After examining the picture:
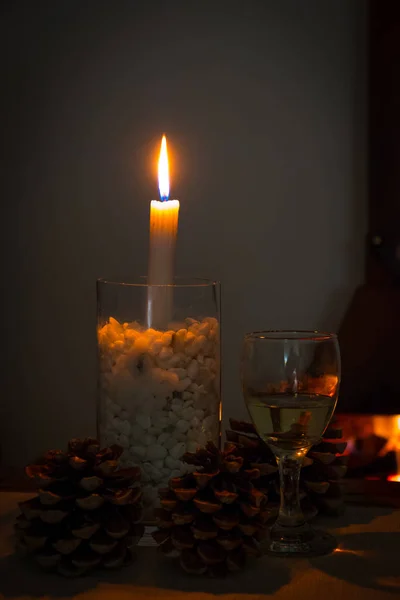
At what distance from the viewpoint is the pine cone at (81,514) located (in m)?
0.48

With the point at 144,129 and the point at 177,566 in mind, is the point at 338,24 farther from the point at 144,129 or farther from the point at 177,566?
the point at 177,566

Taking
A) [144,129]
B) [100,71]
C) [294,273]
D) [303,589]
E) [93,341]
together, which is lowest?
[303,589]

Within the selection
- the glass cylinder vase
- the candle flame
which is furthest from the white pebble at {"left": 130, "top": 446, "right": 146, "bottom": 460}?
the candle flame

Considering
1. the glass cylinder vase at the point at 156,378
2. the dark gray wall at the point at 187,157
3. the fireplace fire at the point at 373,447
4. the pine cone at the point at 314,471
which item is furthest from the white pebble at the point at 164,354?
the dark gray wall at the point at 187,157

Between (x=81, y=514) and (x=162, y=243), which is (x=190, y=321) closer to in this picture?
(x=162, y=243)

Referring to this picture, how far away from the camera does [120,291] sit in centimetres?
58

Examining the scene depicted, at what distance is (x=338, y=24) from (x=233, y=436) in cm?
92

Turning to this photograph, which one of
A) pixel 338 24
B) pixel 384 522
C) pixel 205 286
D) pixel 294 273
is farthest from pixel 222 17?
pixel 384 522

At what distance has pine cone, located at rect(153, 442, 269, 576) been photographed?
479 millimetres

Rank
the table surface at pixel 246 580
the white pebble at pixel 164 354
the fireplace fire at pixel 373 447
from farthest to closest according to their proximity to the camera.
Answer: the fireplace fire at pixel 373 447 < the white pebble at pixel 164 354 < the table surface at pixel 246 580

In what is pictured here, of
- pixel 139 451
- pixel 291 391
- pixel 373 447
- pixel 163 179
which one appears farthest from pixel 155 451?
pixel 373 447

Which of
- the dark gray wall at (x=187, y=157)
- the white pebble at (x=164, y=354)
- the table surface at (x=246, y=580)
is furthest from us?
the dark gray wall at (x=187, y=157)

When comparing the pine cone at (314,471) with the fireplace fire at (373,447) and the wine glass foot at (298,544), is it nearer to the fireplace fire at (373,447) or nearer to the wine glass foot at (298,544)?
the wine glass foot at (298,544)

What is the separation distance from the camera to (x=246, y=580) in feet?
1.57
